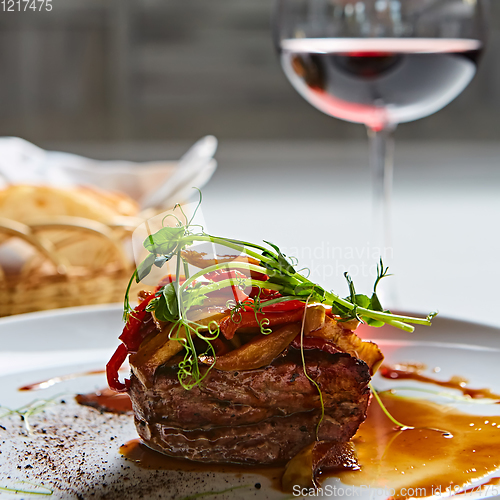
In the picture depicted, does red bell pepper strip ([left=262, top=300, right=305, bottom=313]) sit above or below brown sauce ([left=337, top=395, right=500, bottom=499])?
above

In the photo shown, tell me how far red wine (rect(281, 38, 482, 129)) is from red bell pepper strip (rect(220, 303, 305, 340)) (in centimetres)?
114

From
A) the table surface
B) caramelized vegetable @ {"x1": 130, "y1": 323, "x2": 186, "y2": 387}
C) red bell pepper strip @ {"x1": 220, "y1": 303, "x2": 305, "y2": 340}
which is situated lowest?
the table surface

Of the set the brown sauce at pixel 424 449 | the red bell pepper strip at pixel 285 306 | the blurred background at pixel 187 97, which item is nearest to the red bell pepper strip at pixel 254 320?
the red bell pepper strip at pixel 285 306

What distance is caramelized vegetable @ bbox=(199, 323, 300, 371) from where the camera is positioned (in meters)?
1.35

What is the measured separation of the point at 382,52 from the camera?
7.25 ft

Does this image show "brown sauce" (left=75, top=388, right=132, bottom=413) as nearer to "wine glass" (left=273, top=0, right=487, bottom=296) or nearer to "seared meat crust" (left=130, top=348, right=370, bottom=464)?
"seared meat crust" (left=130, top=348, right=370, bottom=464)

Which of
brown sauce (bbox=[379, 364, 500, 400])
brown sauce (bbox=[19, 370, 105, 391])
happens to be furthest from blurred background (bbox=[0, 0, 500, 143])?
brown sauce (bbox=[379, 364, 500, 400])

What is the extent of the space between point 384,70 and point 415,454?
1.33 meters

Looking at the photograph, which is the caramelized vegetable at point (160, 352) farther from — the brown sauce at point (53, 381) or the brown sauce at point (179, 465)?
the brown sauce at point (53, 381)

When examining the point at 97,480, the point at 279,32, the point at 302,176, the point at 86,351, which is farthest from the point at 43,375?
the point at 302,176

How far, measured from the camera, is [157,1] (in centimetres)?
723

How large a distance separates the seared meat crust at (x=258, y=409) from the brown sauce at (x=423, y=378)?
0.37 metres

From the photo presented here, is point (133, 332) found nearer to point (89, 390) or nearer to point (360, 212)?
point (89, 390)

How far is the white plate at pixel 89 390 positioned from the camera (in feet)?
4.12
